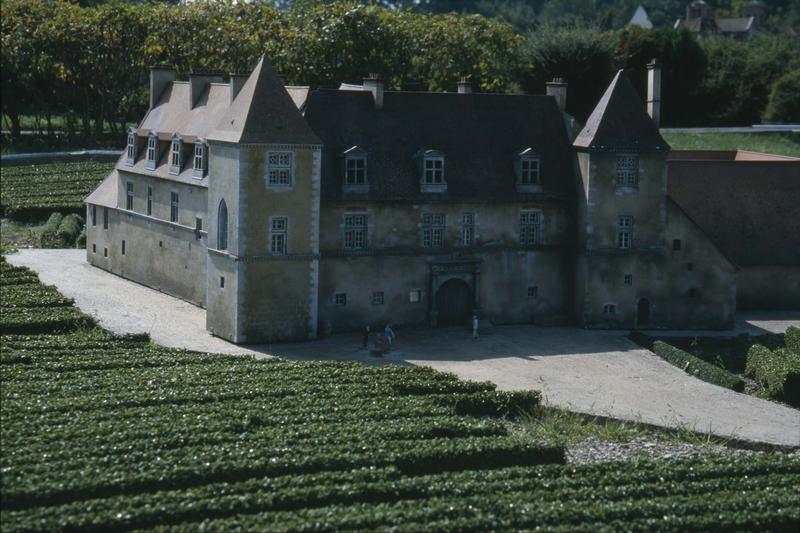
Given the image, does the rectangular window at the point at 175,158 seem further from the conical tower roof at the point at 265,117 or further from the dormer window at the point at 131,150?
the conical tower roof at the point at 265,117

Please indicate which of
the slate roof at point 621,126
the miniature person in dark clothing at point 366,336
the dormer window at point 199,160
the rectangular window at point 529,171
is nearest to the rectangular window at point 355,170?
the miniature person in dark clothing at point 366,336

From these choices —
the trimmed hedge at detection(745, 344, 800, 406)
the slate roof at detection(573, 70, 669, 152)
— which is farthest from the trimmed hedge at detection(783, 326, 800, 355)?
the slate roof at detection(573, 70, 669, 152)

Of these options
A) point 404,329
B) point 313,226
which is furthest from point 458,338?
point 313,226

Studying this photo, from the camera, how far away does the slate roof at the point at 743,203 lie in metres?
61.2

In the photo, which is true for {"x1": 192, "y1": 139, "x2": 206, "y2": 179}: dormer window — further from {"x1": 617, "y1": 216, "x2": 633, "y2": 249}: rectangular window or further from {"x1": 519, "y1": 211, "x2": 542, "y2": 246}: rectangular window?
{"x1": 617, "y1": 216, "x2": 633, "y2": 249}: rectangular window

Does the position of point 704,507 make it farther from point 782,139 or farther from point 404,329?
point 782,139

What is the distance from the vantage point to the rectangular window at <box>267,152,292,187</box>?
165 feet

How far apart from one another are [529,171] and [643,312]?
764 cm

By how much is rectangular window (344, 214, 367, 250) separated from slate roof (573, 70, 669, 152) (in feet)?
32.4

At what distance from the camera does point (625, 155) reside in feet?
182

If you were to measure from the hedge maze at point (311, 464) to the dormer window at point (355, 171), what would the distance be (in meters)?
10.7

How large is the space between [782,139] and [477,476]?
193ft

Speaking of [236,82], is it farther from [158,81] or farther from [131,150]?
[131,150]

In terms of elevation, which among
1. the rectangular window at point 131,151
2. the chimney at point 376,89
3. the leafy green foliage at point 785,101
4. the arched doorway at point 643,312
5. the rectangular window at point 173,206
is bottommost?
the arched doorway at point 643,312
